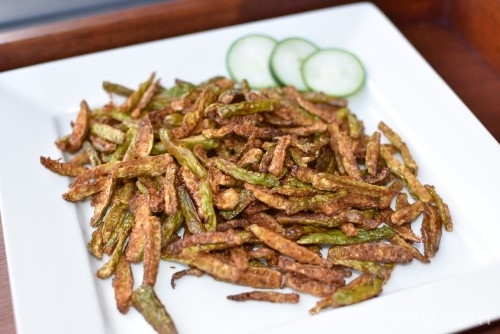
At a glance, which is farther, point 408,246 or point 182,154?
point 182,154

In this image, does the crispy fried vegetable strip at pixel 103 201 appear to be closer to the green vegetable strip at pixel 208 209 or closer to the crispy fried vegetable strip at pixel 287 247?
the green vegetable strip at pixel 208 209

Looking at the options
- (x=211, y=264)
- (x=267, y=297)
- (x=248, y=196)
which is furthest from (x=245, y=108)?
(x=267, y=297)

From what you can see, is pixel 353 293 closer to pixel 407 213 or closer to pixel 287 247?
pixel 287 247

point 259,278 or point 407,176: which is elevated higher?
point 407,176

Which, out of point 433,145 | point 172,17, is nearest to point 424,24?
point 433,145

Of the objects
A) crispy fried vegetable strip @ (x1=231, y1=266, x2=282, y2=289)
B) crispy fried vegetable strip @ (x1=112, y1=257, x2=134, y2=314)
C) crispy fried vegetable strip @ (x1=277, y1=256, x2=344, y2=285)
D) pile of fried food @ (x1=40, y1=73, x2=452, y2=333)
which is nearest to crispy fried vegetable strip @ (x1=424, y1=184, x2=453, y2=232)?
pile of fried food @ (x1=40, y1=73, x2=452, y2=333)

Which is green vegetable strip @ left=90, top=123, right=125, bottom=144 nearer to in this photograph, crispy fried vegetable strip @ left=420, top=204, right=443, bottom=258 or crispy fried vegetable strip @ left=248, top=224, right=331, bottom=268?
crispy fried vegetable strip @ left=248, top=224, right=331, bottom=268

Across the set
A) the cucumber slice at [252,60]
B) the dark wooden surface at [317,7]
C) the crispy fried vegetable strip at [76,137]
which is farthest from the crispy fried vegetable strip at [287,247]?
the dark wooden surface at [317,7]
